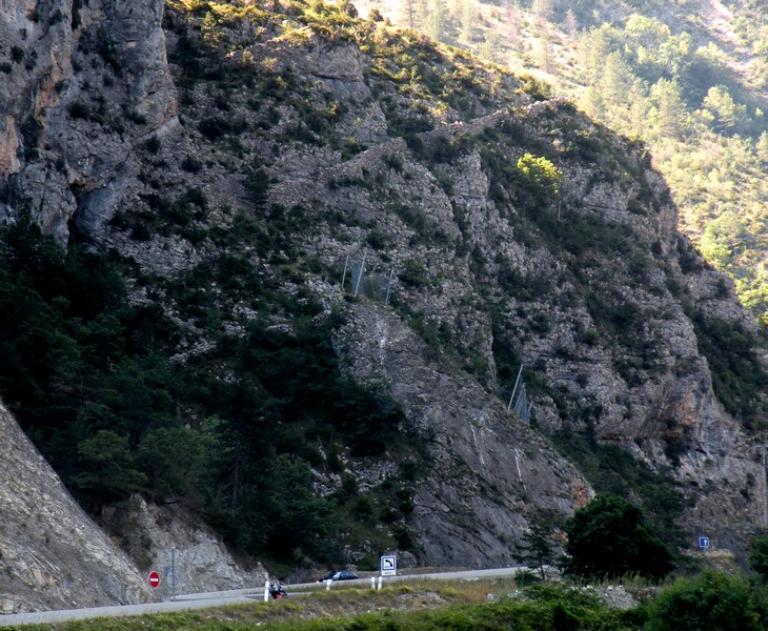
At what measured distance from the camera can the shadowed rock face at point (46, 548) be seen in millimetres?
38125

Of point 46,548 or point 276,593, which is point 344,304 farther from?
point 46,548

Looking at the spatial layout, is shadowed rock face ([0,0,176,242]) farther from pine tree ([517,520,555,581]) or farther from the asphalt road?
pine tree ([517,520,555,581])

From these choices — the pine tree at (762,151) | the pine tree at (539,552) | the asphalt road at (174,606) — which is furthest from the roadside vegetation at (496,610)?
the pine tree at (762,151)

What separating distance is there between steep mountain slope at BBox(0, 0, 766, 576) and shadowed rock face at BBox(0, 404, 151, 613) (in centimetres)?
498

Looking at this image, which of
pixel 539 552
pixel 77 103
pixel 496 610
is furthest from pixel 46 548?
pixel 77 103

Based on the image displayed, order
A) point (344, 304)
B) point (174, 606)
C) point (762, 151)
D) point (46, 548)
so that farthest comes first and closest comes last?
point (762, 151)
point (344, 304)
point (46, 548)
point (174, 606)

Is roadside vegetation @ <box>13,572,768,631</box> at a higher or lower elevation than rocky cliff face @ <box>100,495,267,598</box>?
higher

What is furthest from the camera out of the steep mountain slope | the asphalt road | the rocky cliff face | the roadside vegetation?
the steep mountain slope

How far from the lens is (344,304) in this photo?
70875 mm

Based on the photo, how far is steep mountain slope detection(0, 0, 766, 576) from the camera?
190 feet

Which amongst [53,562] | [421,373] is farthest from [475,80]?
[53,562]

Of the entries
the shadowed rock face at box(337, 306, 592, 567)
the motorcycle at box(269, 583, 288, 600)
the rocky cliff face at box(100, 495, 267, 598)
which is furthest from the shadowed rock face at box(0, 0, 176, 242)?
the motorcycle at box(269, 583, 288, 600)

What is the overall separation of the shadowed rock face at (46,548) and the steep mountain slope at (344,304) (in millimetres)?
4984

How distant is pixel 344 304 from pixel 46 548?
3194 centimetres
